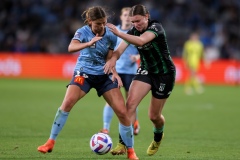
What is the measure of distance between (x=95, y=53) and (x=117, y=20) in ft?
67.2

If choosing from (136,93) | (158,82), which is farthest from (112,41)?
(158,82)

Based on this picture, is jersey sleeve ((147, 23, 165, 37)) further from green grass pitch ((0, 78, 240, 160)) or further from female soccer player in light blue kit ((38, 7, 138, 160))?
green grass pitch ((0, 78, 240, 160))

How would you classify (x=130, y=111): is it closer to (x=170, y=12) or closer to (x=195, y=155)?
(x=195, y=155)

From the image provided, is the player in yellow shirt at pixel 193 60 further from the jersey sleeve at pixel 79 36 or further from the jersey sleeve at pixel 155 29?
the jersey sleeve at pixel 79 36

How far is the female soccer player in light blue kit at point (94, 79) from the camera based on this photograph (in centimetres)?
923

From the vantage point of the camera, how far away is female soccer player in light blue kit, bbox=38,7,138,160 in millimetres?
9234

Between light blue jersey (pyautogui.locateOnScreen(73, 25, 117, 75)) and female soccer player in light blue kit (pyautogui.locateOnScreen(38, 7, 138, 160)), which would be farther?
light blue jersey (pyautogui.locateOnScreen(73, 25, 117, 75))

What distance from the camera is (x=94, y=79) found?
9516 mm

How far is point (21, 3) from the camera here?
104 feet

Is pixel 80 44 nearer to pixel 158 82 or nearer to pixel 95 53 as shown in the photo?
pixel 95 53

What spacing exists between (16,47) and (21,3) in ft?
9.47

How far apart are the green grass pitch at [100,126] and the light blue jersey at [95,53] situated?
1359mm

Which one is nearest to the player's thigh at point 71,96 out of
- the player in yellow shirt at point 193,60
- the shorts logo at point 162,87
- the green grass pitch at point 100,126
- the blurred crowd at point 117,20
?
the green grass pitch at point 100,126

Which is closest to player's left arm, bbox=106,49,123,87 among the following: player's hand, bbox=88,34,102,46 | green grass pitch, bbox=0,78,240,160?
player's hand, bbox=88,34,102,46
